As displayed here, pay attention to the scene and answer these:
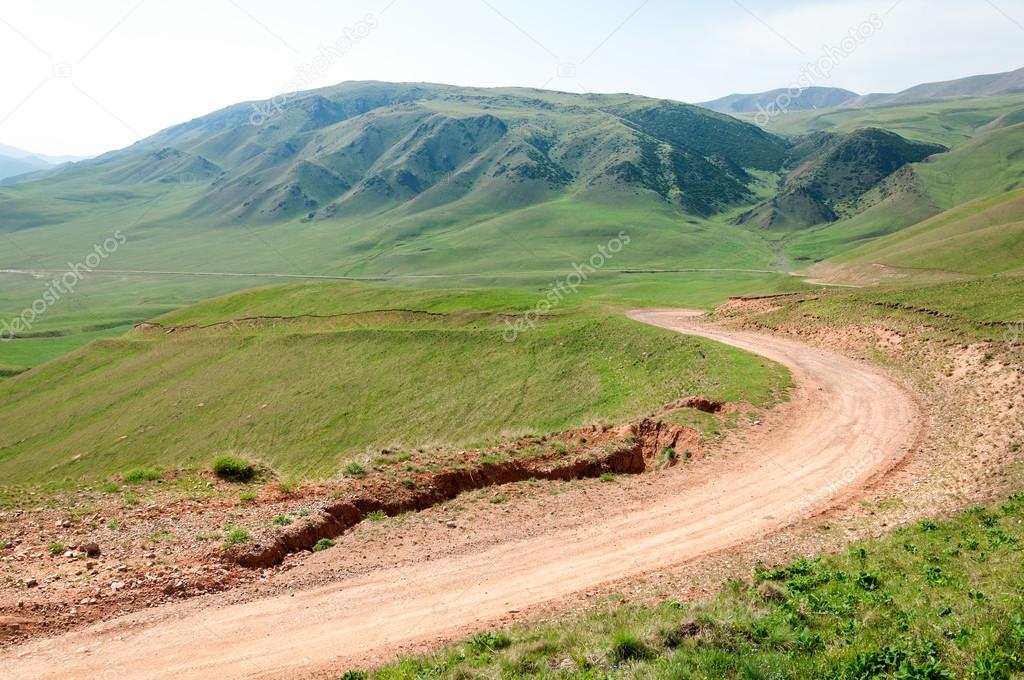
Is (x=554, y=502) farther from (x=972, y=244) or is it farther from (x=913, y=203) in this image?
(x=913, y=203)

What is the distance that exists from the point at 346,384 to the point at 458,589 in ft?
123

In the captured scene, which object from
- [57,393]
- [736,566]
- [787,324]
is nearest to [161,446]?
[57,393]

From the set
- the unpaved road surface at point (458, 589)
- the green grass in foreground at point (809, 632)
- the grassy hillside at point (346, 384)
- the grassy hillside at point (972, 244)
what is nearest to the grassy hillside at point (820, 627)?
the green grass in foreground at point (809, 632)

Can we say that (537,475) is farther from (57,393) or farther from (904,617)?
(57,393)

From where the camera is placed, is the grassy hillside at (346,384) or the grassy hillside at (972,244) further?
the grassy hillside at (972,244)

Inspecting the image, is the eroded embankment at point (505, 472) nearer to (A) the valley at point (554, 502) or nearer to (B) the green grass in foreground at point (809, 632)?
A: (A) the valley at point (554, 502)

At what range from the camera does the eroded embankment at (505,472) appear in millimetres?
19152

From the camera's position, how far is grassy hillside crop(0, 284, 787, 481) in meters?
40.8

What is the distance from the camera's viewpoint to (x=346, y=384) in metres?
51.4

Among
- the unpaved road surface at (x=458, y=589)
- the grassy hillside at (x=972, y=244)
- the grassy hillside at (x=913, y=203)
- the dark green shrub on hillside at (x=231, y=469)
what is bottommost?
the unpaved road surface at (x=458, y=589)

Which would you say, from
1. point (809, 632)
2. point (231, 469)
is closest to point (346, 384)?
point (231, 469)

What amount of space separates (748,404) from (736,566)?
51.8 ft

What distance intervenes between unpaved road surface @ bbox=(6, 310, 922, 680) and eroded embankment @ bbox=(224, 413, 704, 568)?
9.01 ft

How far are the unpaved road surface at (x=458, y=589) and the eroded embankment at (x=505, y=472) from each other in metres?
2.75
